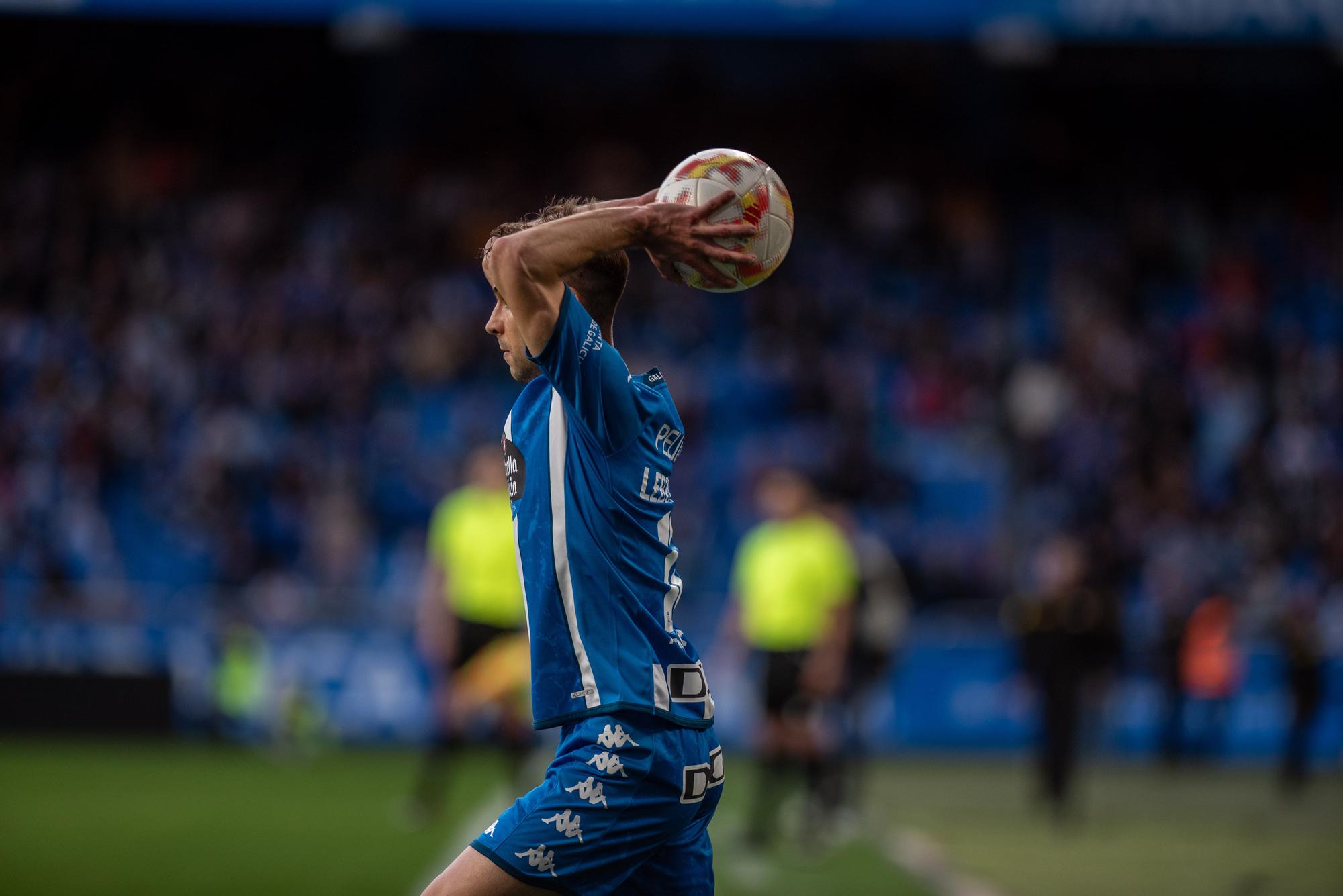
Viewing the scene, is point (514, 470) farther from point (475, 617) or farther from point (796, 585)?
point (475, 617)

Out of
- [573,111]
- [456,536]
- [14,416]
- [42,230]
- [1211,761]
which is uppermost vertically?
[573,111]

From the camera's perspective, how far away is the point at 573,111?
26.4 meters

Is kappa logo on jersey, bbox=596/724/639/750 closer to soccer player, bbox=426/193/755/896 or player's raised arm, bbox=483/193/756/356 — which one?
soccer player, bbox=426/193/755/896

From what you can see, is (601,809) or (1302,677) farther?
(1302,677)

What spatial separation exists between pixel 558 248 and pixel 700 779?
1436 mm

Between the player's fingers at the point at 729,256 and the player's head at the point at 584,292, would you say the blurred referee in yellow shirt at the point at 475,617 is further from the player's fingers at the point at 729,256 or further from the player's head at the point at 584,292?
the player's fingers at the point at 729,256

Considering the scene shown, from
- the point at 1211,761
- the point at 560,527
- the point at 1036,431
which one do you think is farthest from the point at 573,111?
the point at 560,527

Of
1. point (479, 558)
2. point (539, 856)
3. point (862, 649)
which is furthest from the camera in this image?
point (862, 649)

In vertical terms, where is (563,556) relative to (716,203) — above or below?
below

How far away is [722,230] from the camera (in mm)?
4031

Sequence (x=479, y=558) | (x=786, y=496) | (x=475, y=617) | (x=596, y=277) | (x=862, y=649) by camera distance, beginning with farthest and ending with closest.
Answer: (x=862, y=649) < (x=475, y=617) < (x=479, y=558) < (x=786, y=496) < (x=596, y=277)

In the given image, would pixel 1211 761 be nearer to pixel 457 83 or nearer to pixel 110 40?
pixel 457 83

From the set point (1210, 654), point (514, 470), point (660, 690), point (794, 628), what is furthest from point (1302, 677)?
A: point (514, 470)

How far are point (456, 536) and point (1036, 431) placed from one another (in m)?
12.0
